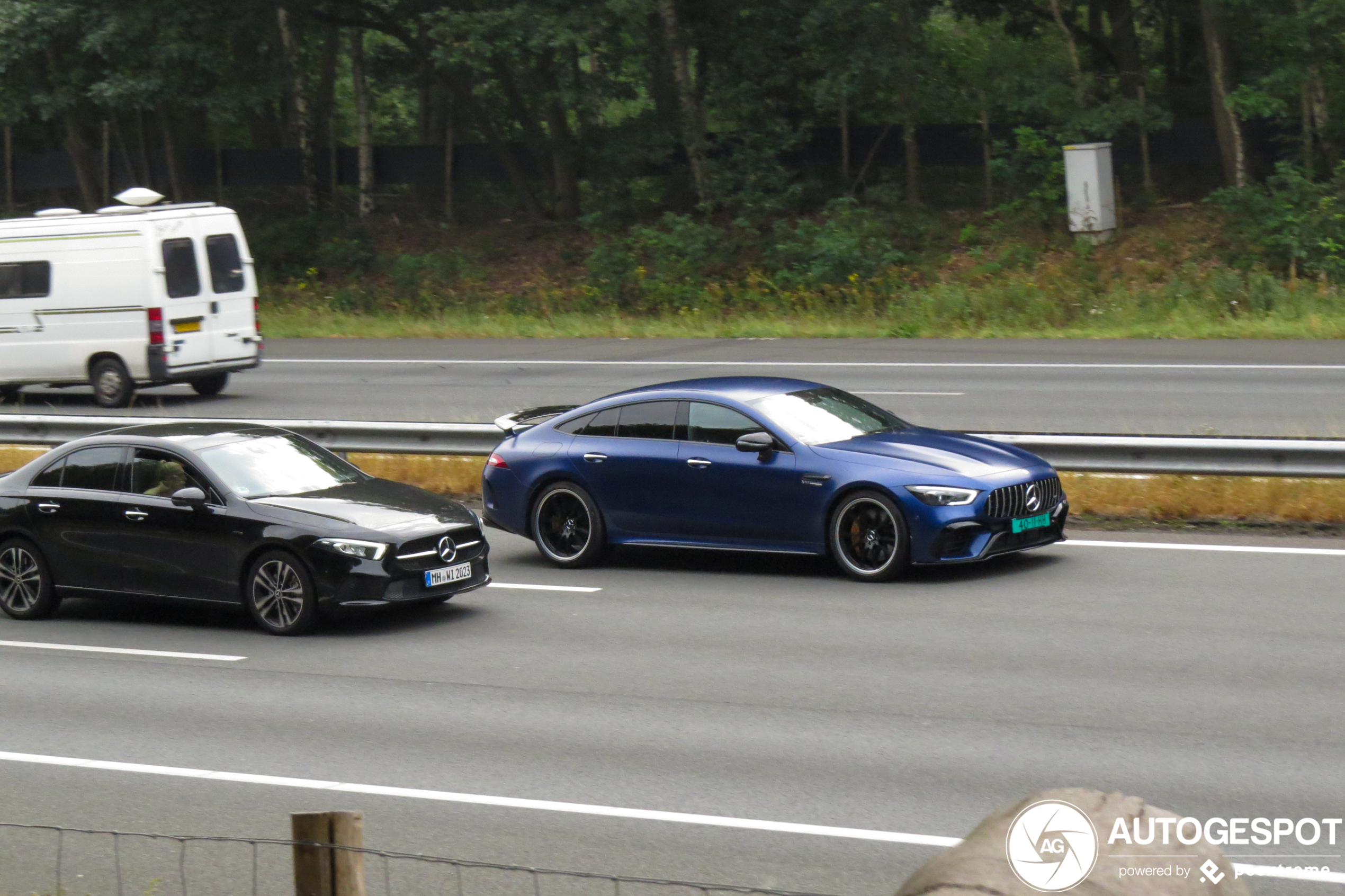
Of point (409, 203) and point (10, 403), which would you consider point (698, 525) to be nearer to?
point (10, 403)

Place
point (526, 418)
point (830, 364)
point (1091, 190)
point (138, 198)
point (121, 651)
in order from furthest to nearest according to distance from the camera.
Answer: point (1091, 190), point (830, 364), point (138, 198), point (526, 418), point (121, 651)

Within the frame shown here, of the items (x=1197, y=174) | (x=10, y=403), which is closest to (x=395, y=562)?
(x=10, y=403)

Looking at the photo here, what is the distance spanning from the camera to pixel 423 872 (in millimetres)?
6352

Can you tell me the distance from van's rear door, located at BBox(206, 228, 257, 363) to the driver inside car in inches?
464

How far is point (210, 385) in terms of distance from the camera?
79.5 feet

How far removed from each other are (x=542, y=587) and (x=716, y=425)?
1.79m

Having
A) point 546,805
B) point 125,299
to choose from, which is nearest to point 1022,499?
point 546,805

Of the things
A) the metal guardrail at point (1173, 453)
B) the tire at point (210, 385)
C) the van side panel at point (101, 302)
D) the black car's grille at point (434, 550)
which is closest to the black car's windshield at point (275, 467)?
the metal guardrail at point (1173, 453)

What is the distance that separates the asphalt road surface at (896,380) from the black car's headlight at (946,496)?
548 centimetres

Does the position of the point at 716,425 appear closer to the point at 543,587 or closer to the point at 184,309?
the point at 543,587

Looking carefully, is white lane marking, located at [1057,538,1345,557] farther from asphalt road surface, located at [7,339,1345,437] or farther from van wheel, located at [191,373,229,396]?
van wheel, located at [191,373,229,396]

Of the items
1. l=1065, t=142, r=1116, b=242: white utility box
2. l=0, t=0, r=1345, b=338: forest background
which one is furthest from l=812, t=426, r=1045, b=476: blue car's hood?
l=1065, t=142, r=1116, b=242: white utility box

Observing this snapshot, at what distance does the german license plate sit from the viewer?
10977 millimetres

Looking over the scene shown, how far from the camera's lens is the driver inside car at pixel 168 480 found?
37.7ft
